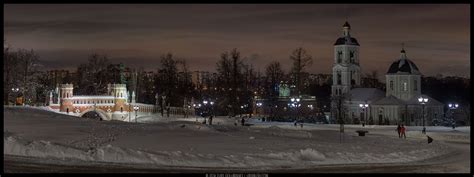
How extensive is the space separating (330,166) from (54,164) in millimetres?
10078

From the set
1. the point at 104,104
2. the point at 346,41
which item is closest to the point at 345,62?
the point at 346,41

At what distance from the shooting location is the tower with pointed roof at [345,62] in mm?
112000

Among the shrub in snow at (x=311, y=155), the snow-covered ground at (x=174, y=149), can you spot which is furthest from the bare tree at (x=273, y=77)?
the shrub in snow at (x=311, y=155)

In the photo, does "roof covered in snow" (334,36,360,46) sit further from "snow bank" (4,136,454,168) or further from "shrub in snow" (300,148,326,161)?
"shrub in snow" (300,148,326,161)

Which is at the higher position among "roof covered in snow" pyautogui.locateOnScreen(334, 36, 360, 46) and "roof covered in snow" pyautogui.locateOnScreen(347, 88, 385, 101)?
"roof covered in snow" pyautogui.locateOnScreen(334, 36, 360, 46)

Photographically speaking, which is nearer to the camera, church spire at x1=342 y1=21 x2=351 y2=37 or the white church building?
the white church building

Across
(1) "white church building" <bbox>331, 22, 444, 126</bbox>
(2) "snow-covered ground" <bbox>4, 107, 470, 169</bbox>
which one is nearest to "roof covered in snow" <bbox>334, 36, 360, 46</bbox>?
(1) "white church building" <bbox>331, 22, 444, 126</bbox>

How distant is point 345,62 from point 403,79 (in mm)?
9938

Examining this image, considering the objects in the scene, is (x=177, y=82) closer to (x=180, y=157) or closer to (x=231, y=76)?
(x=231, y=76)

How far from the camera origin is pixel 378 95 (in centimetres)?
10975

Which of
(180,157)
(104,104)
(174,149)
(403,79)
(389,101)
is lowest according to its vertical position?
(180,157)

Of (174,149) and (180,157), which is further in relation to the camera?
(174,149)

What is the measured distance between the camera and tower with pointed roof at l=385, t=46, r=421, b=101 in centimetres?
10619

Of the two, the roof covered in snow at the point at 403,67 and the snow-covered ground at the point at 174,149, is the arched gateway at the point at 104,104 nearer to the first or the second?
the roof covered in snow at the point at 403,67
